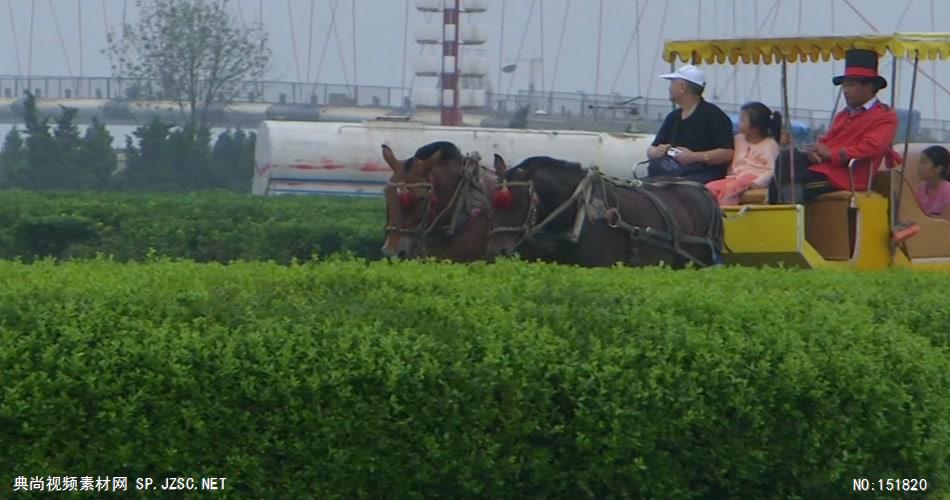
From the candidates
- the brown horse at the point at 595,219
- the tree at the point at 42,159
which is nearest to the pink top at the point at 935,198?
the brown horse at the point at 595,219

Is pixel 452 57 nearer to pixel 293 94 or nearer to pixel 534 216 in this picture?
pixel 293 94

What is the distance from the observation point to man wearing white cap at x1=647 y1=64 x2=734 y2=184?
432 inches

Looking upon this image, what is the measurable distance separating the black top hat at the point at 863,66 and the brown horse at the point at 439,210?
2.50 meters

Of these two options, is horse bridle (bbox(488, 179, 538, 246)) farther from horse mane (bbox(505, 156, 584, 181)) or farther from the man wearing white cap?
the man wearing white cap

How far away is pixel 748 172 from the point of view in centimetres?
1099

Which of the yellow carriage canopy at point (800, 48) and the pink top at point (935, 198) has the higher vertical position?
the yellow carriage canopy at point (800, 48)

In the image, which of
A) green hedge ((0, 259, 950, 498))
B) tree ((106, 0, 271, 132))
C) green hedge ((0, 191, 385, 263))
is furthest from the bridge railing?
green hedge ((0, 259, 950, 498))

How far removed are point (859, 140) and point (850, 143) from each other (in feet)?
0.26

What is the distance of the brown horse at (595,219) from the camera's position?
9.51 meters

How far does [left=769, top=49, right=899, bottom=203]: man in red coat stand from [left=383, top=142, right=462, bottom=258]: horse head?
2234 mm

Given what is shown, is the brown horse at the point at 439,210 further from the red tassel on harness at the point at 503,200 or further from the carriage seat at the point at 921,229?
the carriage seat at the point at 921,229

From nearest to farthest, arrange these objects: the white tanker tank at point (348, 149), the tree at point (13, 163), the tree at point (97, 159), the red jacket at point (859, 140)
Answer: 1. the red jacket at point (859, 140)
2. the white tanker tank at point (348, 149)
3. the tree at point (13, 163)
4. the tree at point (97, 159)

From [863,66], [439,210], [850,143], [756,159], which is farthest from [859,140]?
[439,210]

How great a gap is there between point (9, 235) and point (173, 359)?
12.5 meters
